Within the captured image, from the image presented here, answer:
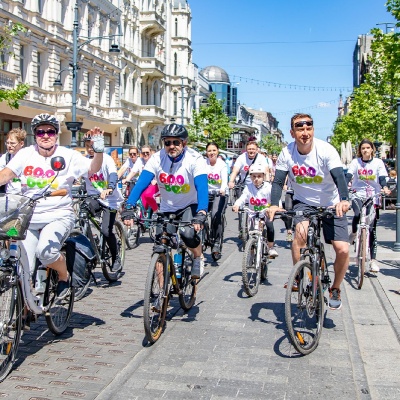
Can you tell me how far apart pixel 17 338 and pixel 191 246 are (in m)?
2.06

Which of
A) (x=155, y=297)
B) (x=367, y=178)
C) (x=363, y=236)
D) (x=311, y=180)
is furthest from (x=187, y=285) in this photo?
(x=367, y=178)

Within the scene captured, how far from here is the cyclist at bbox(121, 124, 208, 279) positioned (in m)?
6.10

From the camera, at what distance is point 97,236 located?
8.16 metres

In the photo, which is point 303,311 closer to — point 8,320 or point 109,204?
point 8,320

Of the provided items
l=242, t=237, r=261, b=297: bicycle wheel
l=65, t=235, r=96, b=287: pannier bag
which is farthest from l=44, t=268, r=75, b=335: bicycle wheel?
l=242, t=237, r=261, b=297: bicycle wheel

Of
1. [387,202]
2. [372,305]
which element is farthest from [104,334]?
[387,202]

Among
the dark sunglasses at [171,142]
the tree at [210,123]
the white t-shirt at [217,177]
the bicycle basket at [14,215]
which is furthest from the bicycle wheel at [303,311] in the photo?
the tree at [210,123]

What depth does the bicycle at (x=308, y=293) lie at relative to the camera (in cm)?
509

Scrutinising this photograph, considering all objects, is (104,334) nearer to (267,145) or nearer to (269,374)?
(269,374)

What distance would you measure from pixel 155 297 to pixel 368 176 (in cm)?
475

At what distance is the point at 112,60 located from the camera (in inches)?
1671

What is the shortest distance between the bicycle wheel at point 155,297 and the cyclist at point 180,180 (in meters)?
0.53

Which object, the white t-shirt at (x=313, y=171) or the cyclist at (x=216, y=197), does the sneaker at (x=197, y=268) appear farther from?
the cyclist at (x=216, y=197)

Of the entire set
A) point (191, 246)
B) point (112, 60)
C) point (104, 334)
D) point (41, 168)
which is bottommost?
point (104, 334)
